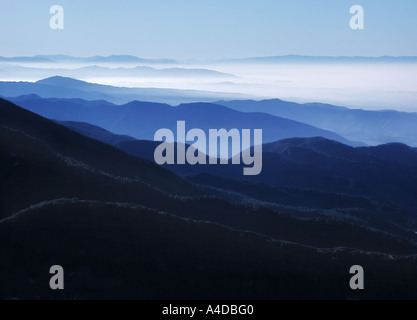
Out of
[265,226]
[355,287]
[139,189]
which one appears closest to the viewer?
[355,287]

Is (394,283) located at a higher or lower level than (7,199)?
lower

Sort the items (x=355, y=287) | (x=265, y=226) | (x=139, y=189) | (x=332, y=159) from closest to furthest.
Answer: (x=355, y=287) < (x=265, y=226) < (x=139, y=189) < (x=332, y=159)

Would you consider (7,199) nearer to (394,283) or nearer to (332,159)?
(394,283)
